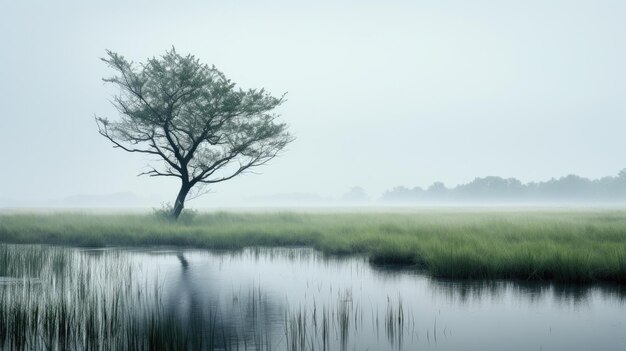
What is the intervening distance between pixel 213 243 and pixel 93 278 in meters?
10.8

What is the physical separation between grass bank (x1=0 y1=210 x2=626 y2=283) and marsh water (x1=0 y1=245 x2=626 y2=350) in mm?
866

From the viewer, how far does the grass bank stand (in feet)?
48.2

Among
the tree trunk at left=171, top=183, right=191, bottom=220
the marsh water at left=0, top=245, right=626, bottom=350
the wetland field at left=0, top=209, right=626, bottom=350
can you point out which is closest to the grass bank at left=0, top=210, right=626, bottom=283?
the wetland field at left=0, top=209, right=626, bottom=350

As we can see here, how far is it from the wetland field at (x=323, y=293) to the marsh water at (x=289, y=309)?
40 millimetres

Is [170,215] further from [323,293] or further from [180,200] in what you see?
[323,293]

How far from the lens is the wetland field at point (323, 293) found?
844 centimetres

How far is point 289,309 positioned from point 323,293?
2027mm

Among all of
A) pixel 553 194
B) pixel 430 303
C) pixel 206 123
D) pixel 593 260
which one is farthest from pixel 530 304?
pixel 553 194

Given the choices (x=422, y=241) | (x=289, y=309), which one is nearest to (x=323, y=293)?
(x=289, y=309)

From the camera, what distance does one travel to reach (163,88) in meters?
31.6

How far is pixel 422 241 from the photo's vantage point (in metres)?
19.7

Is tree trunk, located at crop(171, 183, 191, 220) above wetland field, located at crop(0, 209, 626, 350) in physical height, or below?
above

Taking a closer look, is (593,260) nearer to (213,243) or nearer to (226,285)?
(226,285)

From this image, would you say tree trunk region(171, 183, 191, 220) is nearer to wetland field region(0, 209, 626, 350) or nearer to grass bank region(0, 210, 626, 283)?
grass bank region(0, 210, 626, 283)
